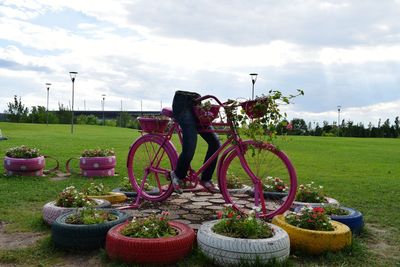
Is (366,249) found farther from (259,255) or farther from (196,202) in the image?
(196,202)

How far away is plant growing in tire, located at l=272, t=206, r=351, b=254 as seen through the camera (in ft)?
14.8

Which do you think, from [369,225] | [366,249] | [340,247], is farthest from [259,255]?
[369,225]

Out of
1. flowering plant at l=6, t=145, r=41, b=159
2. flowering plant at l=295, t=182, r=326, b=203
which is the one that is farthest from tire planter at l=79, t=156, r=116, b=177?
flowering plant at l=295, t=182, r=326, b=203

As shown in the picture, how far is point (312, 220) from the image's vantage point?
4.75 m

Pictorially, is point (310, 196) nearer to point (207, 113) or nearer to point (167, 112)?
point (207, 113)

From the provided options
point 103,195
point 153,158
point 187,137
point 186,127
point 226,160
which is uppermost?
point 186,127

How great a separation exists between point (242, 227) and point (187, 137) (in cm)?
190

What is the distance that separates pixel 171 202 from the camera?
6.97m

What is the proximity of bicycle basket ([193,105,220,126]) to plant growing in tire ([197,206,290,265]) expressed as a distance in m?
1.68

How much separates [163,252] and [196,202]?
2894 millimetres

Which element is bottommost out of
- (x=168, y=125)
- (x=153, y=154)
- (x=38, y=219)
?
(x=38, y=219)

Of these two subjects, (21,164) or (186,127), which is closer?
(186,127)

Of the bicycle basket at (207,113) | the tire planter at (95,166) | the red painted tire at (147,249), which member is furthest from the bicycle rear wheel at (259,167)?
the tire planter at (95,166)

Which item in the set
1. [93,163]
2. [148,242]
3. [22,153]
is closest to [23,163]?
[22,153]
